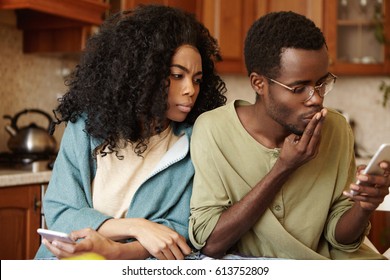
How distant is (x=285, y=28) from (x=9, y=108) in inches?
78.0

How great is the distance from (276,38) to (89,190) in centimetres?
49

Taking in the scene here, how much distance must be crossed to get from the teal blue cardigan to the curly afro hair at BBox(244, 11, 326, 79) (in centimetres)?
24

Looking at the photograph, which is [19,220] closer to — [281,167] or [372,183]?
[281,167]

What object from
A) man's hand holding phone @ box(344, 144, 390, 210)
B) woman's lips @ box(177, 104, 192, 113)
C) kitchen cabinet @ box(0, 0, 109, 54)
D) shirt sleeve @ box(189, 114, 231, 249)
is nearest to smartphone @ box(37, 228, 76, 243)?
shirt sleeve @ box(189, 114, 231, 249)

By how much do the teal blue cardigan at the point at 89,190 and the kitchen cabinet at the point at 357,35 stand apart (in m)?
2.29

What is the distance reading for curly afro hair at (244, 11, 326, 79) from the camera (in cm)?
113

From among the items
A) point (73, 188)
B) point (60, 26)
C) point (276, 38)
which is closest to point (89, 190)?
point (73, 188)

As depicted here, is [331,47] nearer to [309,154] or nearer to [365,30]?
[365,30]

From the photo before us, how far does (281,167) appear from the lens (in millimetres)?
1114

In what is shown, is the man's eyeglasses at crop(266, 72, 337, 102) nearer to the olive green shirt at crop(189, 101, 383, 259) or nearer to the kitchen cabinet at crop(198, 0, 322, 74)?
the olive green shirt at crop(189, 101, 383, 259)

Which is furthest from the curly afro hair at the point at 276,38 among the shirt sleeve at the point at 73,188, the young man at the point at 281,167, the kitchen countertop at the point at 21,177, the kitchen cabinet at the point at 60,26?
the kitchen cabinet at the point at 60,26

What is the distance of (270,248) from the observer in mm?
1195

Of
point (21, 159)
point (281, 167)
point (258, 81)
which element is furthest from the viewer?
point (21, 159)

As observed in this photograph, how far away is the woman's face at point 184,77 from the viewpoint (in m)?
1.24
